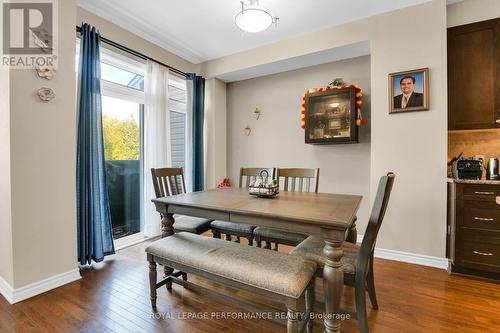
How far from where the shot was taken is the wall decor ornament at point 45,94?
2.01 m

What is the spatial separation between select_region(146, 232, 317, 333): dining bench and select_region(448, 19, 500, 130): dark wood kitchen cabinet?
7.86 ft

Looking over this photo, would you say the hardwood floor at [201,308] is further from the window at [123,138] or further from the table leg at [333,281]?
the window at [123,138]

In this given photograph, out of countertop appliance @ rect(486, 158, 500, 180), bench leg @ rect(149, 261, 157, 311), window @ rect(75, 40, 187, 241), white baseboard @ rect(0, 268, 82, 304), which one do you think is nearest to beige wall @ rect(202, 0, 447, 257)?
countertop appliance @ rect(486, 158, 500, 180)

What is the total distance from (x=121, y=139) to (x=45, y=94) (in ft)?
3.77

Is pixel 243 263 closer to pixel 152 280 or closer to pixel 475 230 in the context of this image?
pixel 152 280

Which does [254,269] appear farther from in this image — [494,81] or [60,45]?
[494,81]

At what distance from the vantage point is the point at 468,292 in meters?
2.06

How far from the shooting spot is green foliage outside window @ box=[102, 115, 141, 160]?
299 cm

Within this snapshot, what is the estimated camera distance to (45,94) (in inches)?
80.3

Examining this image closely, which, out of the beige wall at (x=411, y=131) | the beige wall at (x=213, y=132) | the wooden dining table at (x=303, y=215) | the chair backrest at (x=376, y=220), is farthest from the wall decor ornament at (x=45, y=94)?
the beige wall at (x=411, y=131)

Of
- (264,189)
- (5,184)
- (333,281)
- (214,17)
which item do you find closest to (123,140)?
(5,184)

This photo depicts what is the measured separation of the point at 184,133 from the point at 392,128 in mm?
2958

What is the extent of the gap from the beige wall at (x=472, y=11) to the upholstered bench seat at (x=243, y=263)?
3.02 metres

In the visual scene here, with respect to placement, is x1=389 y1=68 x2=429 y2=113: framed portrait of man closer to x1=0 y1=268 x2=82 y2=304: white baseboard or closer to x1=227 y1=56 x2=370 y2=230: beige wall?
x1=227 y1=56 x2=370 y2=230: beige wall
